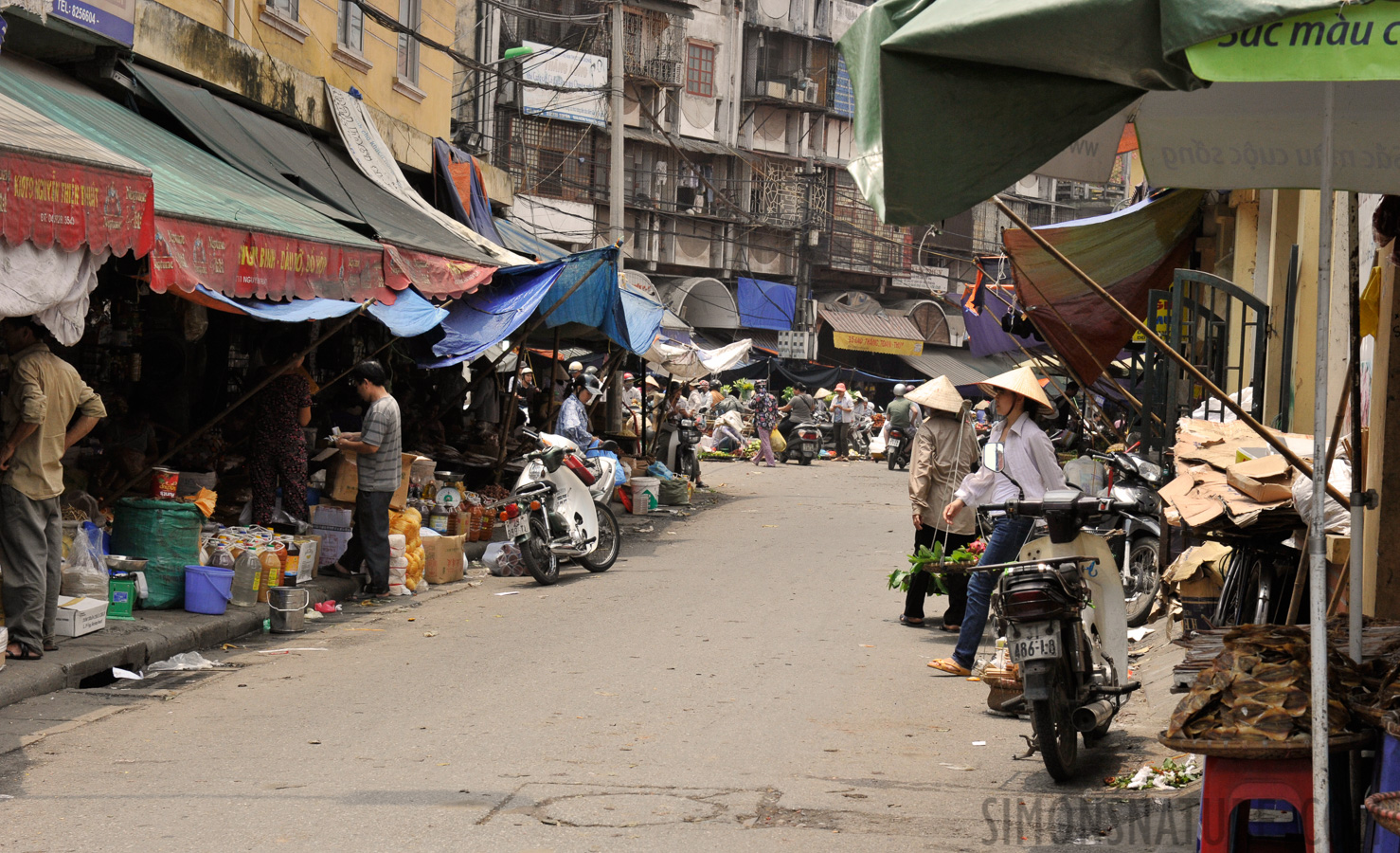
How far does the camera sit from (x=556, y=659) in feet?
28.0

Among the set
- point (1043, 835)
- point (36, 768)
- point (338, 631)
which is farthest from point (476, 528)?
point (1043, 835)

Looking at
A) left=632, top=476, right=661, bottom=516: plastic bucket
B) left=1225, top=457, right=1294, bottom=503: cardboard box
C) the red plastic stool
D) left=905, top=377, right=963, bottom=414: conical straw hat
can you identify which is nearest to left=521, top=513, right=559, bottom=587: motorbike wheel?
left=905, top=377, right=963, bottom=414: conical straw hat

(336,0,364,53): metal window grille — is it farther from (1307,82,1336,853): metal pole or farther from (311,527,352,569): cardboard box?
(1307,82,1336,853): metal pole

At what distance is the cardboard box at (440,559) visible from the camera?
12.1 meters

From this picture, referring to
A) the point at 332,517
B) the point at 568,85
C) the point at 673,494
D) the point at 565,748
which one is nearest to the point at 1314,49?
the point at 565,748

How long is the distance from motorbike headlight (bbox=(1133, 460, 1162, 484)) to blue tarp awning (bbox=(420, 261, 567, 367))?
5.84 m

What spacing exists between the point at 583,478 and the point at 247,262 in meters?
4.67

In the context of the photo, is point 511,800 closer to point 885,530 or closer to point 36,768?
point 36,768

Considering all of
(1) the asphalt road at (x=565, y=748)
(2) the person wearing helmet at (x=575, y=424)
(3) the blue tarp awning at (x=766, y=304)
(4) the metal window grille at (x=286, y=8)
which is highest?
(4) the metal window grille at (x=286, y=8)

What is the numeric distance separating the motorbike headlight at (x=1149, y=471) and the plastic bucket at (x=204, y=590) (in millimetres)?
6850

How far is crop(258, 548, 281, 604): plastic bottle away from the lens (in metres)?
9.82

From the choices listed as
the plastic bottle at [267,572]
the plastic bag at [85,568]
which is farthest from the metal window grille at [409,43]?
the plastic bag at [85,568]

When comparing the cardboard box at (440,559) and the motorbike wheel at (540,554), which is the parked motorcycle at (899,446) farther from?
the cardboard box at (440,559)

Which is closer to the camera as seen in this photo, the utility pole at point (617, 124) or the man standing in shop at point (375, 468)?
the man standing in shop at point (375, 468)
